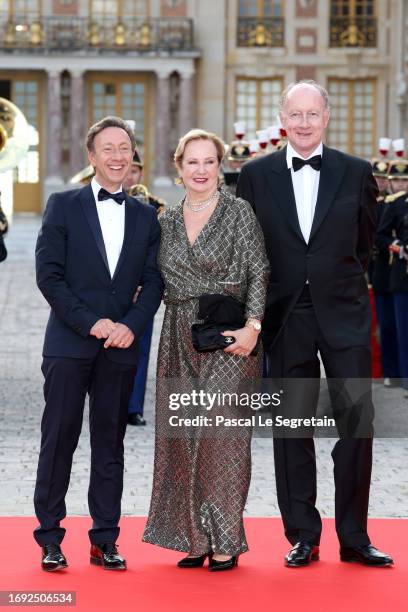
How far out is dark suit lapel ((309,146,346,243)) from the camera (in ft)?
20.8

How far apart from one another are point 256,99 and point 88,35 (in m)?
4.90

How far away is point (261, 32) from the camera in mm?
41875

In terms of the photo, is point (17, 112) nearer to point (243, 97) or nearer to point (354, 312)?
point (354, 312)

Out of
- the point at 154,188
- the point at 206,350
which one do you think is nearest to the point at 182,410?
the point at 206,350

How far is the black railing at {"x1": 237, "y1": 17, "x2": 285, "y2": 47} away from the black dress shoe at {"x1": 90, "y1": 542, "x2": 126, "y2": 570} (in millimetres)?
36526

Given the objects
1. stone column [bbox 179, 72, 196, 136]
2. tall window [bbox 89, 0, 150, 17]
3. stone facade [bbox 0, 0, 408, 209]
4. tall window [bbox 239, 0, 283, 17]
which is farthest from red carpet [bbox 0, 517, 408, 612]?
tall window [bbox 239, 0, 283, 17]

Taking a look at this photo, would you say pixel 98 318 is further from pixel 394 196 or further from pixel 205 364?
pixel 394 196

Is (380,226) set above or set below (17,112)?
below

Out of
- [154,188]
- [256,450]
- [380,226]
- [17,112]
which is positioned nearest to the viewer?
[256,450]

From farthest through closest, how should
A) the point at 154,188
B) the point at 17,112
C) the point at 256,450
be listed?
the point at 154,188, the point at 17,112, the point at 256,450

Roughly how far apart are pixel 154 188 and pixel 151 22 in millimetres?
4512

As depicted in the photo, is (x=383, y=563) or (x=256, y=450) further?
(x=256, y=450)

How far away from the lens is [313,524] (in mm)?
6348

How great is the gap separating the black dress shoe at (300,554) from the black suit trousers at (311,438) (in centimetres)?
3
